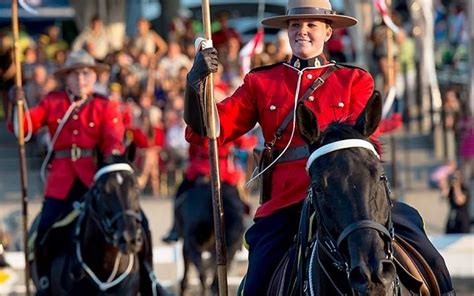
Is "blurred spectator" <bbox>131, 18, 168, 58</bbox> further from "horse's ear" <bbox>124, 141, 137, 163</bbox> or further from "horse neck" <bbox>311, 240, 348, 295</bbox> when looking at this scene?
"horse neck" <bbox>311, 240, 348, 295</bbox>

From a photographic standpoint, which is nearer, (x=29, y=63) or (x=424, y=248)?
(x=424, y=248)

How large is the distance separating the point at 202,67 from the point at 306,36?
2.12ft

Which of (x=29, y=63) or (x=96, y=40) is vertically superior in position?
(x=96, y=40)

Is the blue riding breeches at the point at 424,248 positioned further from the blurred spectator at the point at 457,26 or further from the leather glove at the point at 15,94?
the blurred spectator at the point at 457,26

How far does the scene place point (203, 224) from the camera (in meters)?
17.0

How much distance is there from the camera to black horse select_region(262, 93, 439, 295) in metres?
6.64

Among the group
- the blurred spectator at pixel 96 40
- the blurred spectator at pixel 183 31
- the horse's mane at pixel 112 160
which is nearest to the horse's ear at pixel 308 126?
the horse's mane at pixel 112 160

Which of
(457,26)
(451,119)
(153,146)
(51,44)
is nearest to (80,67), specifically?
(153,146)

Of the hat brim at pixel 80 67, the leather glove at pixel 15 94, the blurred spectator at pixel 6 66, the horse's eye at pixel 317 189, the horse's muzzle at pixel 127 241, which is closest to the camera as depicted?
the horse's eye at pixel 317 189

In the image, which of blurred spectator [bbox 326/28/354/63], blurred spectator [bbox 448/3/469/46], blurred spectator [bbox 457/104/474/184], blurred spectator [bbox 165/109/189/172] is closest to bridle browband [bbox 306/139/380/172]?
blurred spectator [bbox 457/104/474/184]

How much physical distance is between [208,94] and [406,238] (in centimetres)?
131

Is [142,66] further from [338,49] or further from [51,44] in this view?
[338,49]

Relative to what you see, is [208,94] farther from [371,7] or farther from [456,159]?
[371,7]

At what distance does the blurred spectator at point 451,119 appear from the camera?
22625mm
